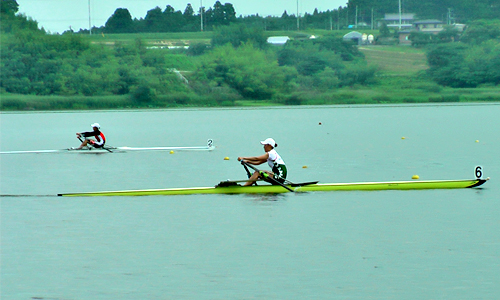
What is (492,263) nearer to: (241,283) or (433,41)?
(241,283)

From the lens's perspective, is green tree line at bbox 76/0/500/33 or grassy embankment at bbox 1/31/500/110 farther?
green tree line at bbox 76/0/500/33

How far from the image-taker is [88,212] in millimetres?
16531

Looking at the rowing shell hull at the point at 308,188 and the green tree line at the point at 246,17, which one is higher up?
the green tree line at the point at 246,17

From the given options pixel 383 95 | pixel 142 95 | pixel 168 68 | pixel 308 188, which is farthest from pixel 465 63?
pixel 308 188

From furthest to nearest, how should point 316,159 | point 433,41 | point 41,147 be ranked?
point 433,41
point 41,147
point 316,159

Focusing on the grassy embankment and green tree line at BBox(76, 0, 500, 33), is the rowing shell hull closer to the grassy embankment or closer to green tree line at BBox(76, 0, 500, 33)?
the grassy embankment

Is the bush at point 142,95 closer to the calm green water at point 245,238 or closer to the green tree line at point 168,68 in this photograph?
the green tree line at point 168,68

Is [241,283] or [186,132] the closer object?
[241,283]

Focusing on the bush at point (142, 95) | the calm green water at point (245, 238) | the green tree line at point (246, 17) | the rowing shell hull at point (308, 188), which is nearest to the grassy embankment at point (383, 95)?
the bush at point (142, 95)

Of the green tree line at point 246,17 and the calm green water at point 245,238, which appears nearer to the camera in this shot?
the calm green water at point 245,238

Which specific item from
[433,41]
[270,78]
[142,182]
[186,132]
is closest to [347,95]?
[270,78]

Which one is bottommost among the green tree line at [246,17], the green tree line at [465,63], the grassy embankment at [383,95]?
the grassy embankment at [383,95]

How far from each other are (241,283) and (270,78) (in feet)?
295

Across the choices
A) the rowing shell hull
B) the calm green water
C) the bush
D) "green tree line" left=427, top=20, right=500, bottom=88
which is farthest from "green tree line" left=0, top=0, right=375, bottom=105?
the rowing shell hull
